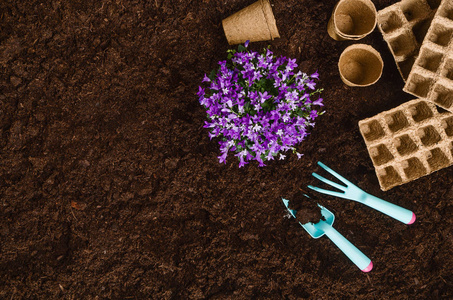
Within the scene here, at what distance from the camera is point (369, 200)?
1994 millimetres

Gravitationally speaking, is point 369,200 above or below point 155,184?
below

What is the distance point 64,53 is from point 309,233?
2.03 metres

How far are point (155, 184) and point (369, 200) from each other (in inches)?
54.3

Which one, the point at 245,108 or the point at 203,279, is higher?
the point at 245,108

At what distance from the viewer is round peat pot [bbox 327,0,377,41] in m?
1.99

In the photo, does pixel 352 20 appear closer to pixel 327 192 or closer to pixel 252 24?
pixel 252 24

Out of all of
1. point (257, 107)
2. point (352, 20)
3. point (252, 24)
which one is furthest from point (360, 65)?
point (257, 107)

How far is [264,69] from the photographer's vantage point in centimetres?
178

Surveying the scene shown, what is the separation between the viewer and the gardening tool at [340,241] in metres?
1.99

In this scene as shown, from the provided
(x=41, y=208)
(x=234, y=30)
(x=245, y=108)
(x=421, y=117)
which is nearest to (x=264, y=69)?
(x=245, y=108)

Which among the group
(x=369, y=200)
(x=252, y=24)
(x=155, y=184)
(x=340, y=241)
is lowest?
(x=340, y=241)

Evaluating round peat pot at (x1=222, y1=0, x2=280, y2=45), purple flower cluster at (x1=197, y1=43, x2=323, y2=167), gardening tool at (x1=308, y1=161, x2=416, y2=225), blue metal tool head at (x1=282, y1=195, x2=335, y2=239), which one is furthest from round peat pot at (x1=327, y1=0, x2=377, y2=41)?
blue metal tool head at (x1=282, y1=195, x2=335, y2=239)

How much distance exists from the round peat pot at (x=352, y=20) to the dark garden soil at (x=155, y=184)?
0.11 metres

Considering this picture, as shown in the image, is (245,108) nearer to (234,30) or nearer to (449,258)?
(234,30)
